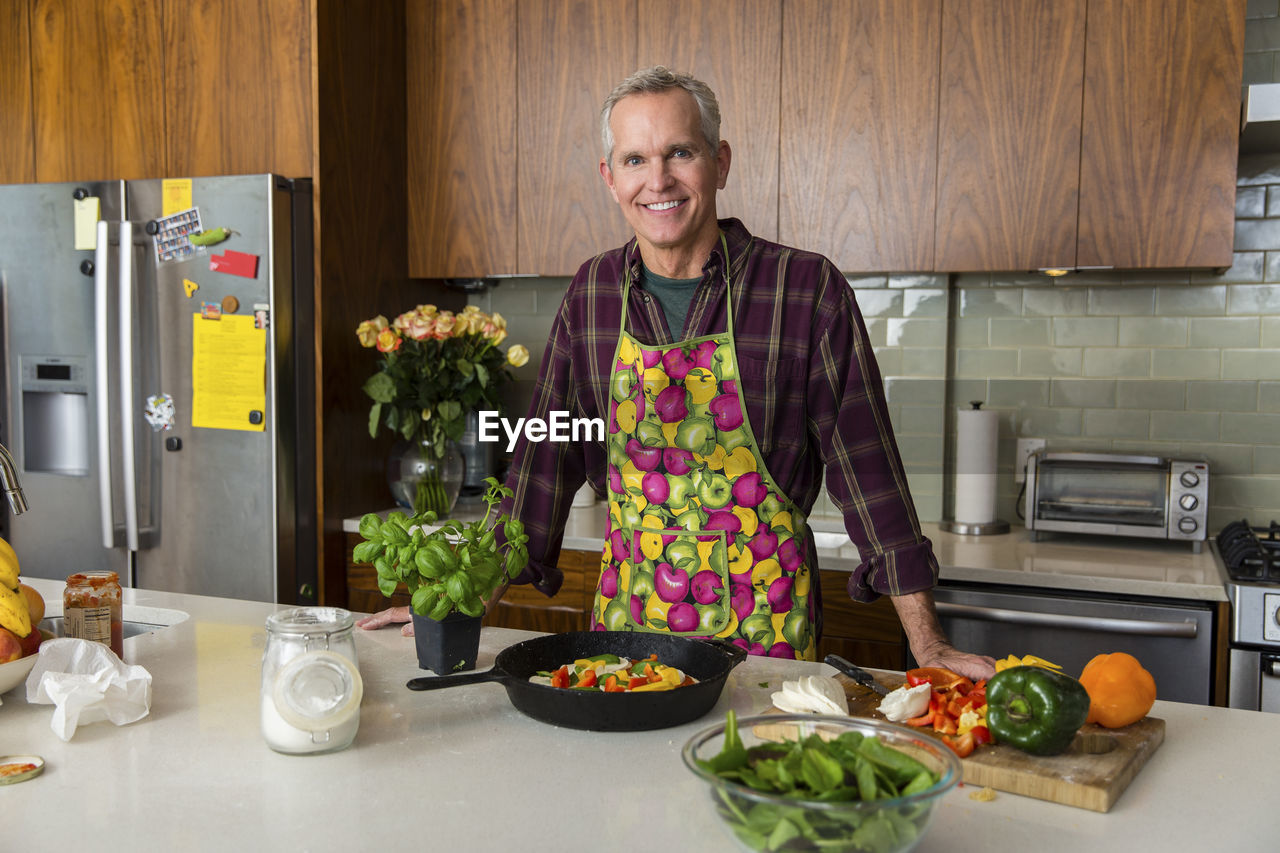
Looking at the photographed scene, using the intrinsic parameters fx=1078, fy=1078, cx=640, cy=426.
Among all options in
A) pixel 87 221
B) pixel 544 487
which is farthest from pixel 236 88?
pixel 544 487

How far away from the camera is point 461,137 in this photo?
134 inches

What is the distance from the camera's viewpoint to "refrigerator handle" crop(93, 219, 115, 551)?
315 cm

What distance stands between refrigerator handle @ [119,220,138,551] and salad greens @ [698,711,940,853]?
2.70 meters

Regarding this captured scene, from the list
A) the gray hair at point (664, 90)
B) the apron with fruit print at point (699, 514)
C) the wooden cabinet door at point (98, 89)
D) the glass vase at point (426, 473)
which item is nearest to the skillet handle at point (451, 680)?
the apron with fruit print at point (699, 514)

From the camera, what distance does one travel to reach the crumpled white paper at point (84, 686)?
4.21 feet

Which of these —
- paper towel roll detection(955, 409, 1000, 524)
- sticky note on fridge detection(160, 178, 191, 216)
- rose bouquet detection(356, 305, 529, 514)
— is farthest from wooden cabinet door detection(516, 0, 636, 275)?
paper towel roll detection(955, 409, 1000, 524)

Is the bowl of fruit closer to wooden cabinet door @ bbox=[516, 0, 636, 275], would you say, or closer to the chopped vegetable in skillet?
the chopped vegetable in skillet

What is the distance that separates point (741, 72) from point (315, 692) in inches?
93.3

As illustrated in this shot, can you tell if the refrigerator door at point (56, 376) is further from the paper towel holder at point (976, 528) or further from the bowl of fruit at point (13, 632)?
the paper towel holder at point (976, 528)

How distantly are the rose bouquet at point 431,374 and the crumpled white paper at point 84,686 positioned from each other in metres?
1.76

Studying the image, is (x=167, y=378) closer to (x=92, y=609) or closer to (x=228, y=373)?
(x=228, y=373)

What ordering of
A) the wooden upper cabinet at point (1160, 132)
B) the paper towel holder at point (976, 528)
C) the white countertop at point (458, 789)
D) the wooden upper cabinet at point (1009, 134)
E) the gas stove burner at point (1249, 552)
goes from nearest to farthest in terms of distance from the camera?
1. the white countertop at point (458, 789)
2. the gas stove burner at point (1249, 552)
3. the wooden upper cabinet at point (1160, 132)
4. the wooden upper cabinet at point (1009, 134)
5. the paper towel holder at point (976, 528)

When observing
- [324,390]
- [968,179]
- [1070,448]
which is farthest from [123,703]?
[1070,448]

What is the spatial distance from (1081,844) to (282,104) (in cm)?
293
